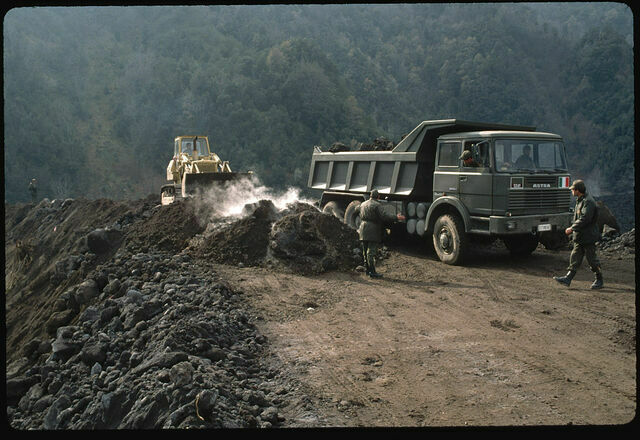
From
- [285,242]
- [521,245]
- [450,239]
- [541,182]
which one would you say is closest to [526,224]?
[541,182]

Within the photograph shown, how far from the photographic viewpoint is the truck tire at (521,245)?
1212cm

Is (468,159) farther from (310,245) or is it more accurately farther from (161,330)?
(161,330)

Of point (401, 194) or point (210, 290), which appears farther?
point (401, 194)

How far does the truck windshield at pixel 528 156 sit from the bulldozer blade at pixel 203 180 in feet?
30.5

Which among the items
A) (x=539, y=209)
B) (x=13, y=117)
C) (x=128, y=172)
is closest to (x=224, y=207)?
(x=539, y=209)

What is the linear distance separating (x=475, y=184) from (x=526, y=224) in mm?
1391

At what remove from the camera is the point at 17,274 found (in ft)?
70.5

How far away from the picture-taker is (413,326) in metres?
7.31

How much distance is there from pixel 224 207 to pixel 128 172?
43.5 m

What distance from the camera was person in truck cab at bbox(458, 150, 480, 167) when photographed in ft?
35.7

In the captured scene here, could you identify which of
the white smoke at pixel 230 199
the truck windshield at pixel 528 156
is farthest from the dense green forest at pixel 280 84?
the truck windshield at pixel 528 156

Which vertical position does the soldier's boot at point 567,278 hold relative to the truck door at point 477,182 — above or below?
below

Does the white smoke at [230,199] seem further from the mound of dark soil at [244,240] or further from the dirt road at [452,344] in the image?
the dirt road at [452,344]

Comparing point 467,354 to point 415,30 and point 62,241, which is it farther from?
point 415,30
